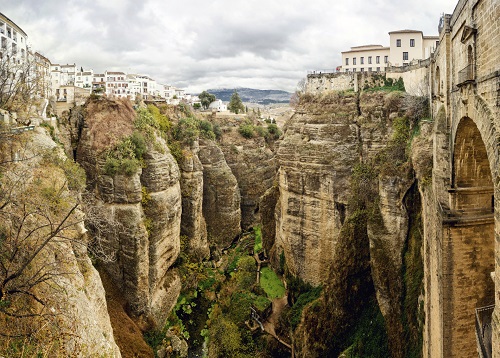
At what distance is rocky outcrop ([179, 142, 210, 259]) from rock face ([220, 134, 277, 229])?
36.3 ft

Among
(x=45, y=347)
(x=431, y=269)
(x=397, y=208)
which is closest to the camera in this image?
(x=45, y=347)

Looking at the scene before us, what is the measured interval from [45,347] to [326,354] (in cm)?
1431

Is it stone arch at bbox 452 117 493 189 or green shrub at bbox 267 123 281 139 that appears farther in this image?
green shrub at bbox 267 123 281 139

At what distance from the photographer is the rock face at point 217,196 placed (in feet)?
117

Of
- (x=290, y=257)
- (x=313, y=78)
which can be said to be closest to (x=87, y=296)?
(x=290, y=257)

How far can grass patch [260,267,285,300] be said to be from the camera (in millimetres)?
26328

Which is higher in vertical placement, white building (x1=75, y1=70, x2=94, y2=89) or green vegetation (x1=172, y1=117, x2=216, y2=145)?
white building (x1=75, y1=70, x2=94, y2=89)

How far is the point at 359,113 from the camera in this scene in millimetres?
21719

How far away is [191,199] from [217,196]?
20.3 ft

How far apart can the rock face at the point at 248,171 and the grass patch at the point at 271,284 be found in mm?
12761

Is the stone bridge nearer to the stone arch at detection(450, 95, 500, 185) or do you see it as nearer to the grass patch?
the stone arch at detection(450, 95, 500, 185)

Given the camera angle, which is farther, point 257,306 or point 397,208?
point 257,306

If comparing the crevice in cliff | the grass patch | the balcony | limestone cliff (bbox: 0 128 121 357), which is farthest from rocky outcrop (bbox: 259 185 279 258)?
the balcony

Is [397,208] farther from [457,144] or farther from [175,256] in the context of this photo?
[175,256]
